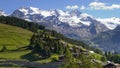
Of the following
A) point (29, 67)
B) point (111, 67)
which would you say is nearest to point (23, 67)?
point (29, 67)

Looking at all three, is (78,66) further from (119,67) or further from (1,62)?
(1,62)

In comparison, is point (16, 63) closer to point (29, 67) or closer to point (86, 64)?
point (29, 67)

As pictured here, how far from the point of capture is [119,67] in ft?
585

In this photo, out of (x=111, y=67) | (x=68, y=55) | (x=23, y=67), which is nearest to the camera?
(x=68, y=55)

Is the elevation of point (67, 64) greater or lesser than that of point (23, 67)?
greater

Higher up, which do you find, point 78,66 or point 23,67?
point 78,66

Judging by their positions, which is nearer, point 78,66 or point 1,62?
point 78,66

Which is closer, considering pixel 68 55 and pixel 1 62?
pixel 68 55

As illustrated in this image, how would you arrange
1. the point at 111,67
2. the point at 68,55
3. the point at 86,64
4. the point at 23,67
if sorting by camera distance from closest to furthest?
the point at 86,64, the point at 68,55, the point at 111,67, the point at 23,67

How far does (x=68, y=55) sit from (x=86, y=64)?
841 centimetres

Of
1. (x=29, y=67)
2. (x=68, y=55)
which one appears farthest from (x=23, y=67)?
(x=68, y=55)

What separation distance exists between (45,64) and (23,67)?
1215 cm

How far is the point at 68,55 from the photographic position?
10512cm

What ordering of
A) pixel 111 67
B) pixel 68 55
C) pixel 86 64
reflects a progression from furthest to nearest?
pixel 111 67, pixel 68 55, pixel 86 64
